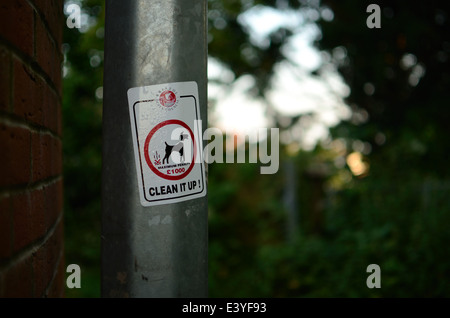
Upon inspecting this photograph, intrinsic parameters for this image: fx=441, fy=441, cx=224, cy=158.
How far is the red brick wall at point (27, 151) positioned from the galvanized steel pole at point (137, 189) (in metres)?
0.21

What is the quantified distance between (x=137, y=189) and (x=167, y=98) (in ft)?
0.88

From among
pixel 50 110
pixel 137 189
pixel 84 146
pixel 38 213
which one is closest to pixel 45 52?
pixel 50 110

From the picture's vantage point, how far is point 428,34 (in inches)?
198

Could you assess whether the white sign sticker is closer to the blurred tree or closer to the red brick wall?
the red brick wall

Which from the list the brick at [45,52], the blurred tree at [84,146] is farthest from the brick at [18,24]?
the blurred tree at [84,146]

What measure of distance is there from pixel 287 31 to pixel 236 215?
3422 millimetres

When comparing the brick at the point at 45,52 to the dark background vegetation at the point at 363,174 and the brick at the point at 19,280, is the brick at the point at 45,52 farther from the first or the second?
the dark background vegetation at the point at 363,174

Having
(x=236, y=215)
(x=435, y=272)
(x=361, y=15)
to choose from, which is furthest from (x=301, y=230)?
(x=361, y=15)

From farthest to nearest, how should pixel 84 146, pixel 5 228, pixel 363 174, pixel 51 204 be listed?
pixel 363 174, pixel 84 146, pixel 51 204, pixel 5 228

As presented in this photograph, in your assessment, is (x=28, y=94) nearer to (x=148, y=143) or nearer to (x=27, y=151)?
(x=27, y=151)

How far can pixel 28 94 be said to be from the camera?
127cm

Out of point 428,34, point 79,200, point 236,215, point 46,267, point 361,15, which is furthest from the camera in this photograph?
point 236,215

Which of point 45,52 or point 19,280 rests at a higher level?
point 45,52
